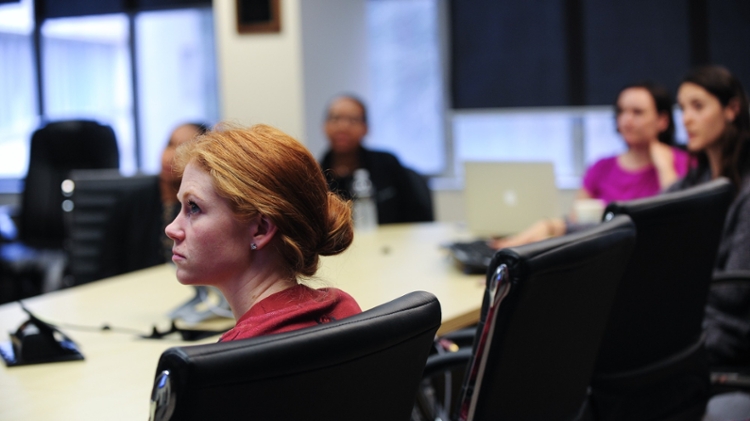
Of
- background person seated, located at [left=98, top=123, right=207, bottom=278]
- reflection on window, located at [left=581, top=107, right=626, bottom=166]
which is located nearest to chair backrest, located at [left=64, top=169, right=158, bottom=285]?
background person seated, located at [left=98, top=123, right=207, bottom=278]

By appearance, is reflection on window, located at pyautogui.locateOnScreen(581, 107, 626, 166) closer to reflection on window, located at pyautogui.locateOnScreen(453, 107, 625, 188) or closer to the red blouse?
reflection on window, located at pyautogui.locateOnScreen(453, 107, 625, 188)

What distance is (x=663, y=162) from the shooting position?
3.55 meters

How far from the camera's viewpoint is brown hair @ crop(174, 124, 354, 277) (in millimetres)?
1113

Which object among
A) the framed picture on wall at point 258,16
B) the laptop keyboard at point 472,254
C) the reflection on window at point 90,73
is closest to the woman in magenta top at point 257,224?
the laptop keyboard at point 472,254

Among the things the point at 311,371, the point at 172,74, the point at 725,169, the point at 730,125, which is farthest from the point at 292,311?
the point at 172,74

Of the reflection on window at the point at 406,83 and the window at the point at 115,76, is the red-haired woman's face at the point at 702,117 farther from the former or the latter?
the window at the point at 115,76

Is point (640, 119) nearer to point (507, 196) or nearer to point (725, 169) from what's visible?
point (507, 196)

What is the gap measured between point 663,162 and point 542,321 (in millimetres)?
2500

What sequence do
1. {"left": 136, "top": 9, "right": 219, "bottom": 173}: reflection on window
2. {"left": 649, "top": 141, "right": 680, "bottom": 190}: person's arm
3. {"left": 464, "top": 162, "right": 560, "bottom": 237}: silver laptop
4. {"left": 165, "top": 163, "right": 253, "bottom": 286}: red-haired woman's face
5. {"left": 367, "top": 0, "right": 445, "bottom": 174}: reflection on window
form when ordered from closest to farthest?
{"left": 165, "top": 163, "right": 253, "bottom": 286}: red-haired woman's face < {"left": 464, "top": 162, "right": 560, "bottom": 237}: silver laptop < {"left": 649, "top": 141, "right": 680, "bottom": 190}: person's arm < {"left": 367, "top": 0, "right": 445, "bottom": 174}: reflection on window < {"left": 136, "top": 9, "right": 219, "bottom": 173}: reflection on window

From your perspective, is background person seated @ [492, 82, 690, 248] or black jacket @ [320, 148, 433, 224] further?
black jacket @ [320, 148, 433, 224]

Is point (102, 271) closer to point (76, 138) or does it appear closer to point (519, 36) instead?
point (76, 138)

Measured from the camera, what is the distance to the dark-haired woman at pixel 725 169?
2.26 m

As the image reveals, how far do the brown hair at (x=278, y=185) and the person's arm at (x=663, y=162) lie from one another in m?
2.54

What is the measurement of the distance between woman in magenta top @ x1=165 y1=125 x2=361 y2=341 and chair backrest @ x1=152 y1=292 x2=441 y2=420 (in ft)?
0.63
